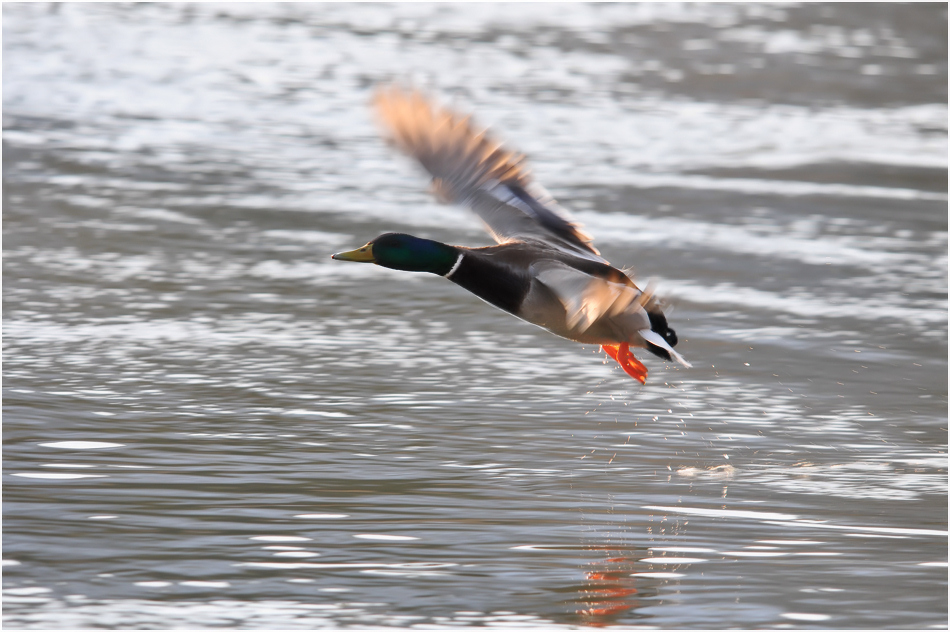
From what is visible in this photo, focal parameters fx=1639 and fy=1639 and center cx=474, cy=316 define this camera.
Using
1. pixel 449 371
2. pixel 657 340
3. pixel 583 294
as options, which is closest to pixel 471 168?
pixel 449 371

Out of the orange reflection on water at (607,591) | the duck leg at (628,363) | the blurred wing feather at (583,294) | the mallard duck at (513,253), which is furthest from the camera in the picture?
the duck leg at (628,363)

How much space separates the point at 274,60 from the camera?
581 inches

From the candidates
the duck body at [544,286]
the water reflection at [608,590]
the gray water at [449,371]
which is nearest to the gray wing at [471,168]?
the duck body at [544,286]

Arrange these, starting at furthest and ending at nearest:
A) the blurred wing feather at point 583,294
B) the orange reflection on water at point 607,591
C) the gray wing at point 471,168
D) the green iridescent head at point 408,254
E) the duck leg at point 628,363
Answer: the gray wing at point 471,168 → the duck leg at point 628,363 → the green iridescent head at point 408,254 → the blurred wing feather at point 583,294 → the orange reflection on water at point 607,591

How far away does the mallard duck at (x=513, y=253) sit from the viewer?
5.70 m

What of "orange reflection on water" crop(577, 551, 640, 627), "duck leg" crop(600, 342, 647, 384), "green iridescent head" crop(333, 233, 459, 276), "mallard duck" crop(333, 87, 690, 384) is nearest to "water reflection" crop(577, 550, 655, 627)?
"orange reflection on water" crop(577, 551, 640, 627)

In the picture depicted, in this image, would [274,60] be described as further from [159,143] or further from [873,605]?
[873,605]

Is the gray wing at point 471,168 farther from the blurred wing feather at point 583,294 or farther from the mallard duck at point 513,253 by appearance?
the blurred wing feather at point 583,294

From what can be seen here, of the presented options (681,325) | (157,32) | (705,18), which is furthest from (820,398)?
(705,18)

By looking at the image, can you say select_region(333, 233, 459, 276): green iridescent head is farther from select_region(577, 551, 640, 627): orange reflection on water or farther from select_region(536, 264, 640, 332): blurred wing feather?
select_region(577, 551, 640, 627): orange reflection on water

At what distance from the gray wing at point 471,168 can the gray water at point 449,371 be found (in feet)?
2.18

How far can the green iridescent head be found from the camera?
19.6 ft

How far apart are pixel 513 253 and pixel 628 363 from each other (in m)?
0.76

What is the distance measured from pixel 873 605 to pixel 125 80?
10.4 m
